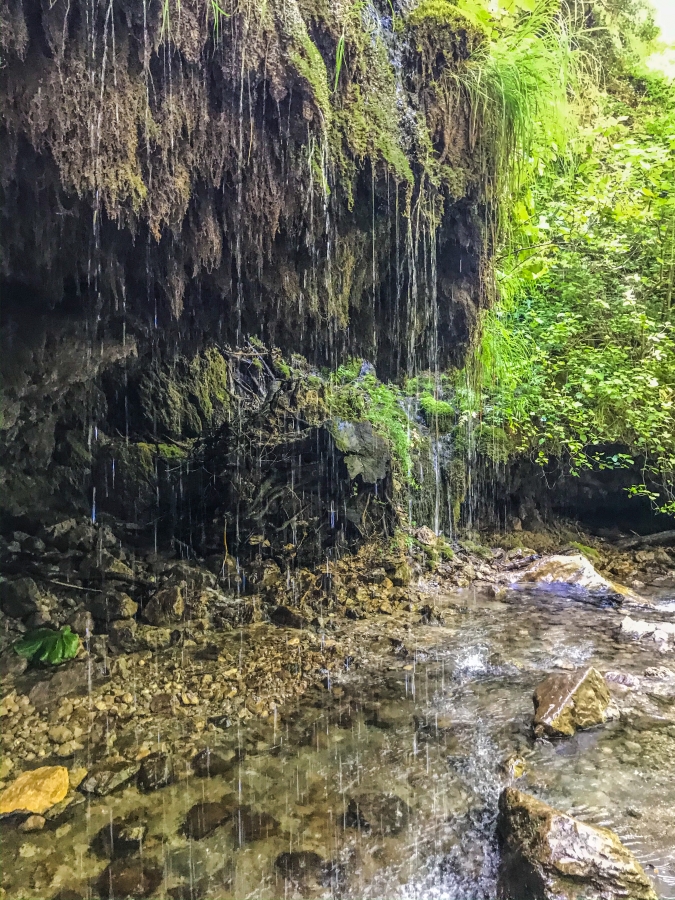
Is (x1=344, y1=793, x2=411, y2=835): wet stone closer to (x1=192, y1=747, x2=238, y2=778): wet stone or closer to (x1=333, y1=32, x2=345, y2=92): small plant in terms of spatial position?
(x1=192, y1=747, x2=238, y2=778): wet stone

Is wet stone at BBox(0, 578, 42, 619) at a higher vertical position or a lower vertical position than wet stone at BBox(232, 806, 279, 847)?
higher

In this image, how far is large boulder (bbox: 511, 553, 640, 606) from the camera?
8047 millimetres

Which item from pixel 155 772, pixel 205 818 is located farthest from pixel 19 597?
pixel 205 818

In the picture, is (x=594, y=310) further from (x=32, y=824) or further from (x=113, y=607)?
(x=32, y=824)

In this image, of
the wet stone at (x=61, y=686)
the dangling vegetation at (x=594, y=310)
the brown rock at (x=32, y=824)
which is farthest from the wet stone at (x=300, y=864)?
the dangling vegetation at (x=594, y=310)

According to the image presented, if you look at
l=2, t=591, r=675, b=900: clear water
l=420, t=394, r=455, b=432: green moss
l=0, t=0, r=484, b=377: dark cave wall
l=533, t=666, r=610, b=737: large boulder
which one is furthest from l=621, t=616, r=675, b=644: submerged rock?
l=420, t=394, r=455, b=432: green moss

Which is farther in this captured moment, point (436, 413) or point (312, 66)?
point (436, 413)

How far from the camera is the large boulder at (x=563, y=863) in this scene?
245 centimetres

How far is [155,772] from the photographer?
3.48 metres

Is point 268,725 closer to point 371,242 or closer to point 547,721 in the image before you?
point 547,721

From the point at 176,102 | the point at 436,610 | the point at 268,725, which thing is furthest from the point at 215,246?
the point at 436,610

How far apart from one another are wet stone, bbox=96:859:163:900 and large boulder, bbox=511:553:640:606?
7.10 meters

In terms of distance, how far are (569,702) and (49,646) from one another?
188 inches

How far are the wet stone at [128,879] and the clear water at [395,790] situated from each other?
4 cm
